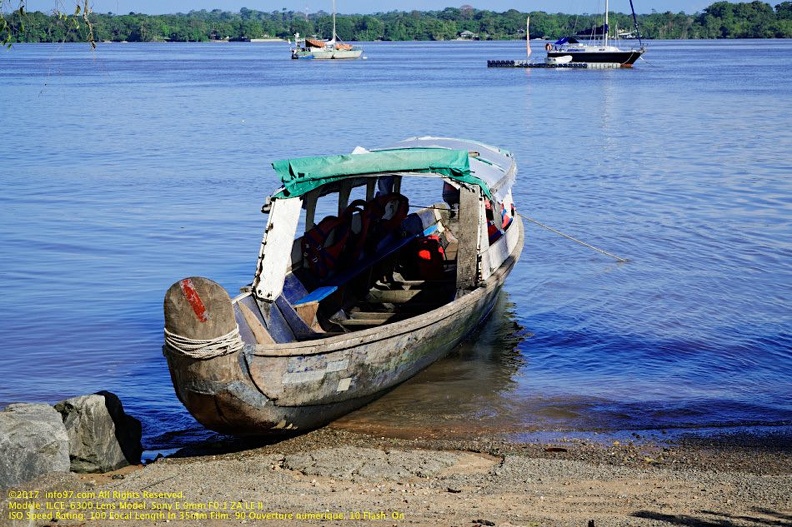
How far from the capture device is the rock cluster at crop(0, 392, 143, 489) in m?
6.96

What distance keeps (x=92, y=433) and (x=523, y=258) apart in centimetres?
1049

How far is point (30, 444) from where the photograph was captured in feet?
23.1

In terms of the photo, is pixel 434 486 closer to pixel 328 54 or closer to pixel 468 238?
pixel 468 238

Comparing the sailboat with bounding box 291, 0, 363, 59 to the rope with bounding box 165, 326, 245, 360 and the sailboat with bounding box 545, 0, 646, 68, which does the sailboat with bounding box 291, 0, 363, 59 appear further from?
the rope with bounding box 165, 326, 245, 360

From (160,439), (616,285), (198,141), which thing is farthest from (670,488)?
(198,141)

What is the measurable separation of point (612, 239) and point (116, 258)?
9.08 meters

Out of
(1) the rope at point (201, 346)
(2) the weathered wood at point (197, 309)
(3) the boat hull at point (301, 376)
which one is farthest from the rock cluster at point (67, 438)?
(2) the weathered wood at point (197, 309)

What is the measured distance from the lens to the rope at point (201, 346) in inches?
282

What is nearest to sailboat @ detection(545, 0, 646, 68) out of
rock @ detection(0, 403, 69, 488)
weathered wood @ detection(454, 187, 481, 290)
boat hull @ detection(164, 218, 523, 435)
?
weathered wood @ detection(454, 187, 481, 290)

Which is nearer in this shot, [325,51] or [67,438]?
[67,438]

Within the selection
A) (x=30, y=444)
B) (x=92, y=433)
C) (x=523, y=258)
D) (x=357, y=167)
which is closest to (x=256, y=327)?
(x=92, y=433)

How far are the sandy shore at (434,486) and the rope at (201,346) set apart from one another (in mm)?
969

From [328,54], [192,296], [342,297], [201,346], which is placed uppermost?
[328,54]

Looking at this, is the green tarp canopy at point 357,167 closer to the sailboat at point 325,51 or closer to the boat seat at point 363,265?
the boat seat at point 363,265
